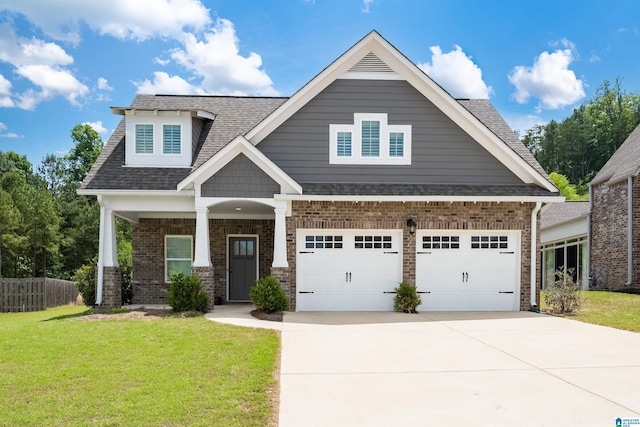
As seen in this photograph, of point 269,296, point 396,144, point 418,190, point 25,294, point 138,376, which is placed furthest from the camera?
point 25,294

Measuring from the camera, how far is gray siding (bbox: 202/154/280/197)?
42.7 ft

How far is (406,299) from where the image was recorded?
13.3 m

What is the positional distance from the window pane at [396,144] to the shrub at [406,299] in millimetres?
3506

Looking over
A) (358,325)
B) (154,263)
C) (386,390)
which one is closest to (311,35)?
(154,263)

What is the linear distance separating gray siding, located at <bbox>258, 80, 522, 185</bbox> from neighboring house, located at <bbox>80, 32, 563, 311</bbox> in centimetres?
3

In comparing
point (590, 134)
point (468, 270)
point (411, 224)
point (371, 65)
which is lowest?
point (468, 270)

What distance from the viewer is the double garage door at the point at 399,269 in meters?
13.6

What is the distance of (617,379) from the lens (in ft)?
21.7

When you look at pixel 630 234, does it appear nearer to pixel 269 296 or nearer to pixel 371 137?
pixel 371 137

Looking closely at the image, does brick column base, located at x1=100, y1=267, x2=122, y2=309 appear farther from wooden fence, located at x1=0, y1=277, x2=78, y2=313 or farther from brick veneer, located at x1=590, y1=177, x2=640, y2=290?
brick veneer, located at x1=590, y1=177, x2=640, y2=290

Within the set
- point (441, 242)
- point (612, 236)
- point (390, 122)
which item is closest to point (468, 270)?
point (441, 242)

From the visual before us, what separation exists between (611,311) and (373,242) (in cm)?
678

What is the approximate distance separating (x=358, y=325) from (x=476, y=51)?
15522 millimetres

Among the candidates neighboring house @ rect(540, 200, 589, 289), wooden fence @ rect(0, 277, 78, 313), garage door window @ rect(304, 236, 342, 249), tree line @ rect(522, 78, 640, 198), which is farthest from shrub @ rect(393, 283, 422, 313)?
tree line @ rect(522, 78, 640, 198)
